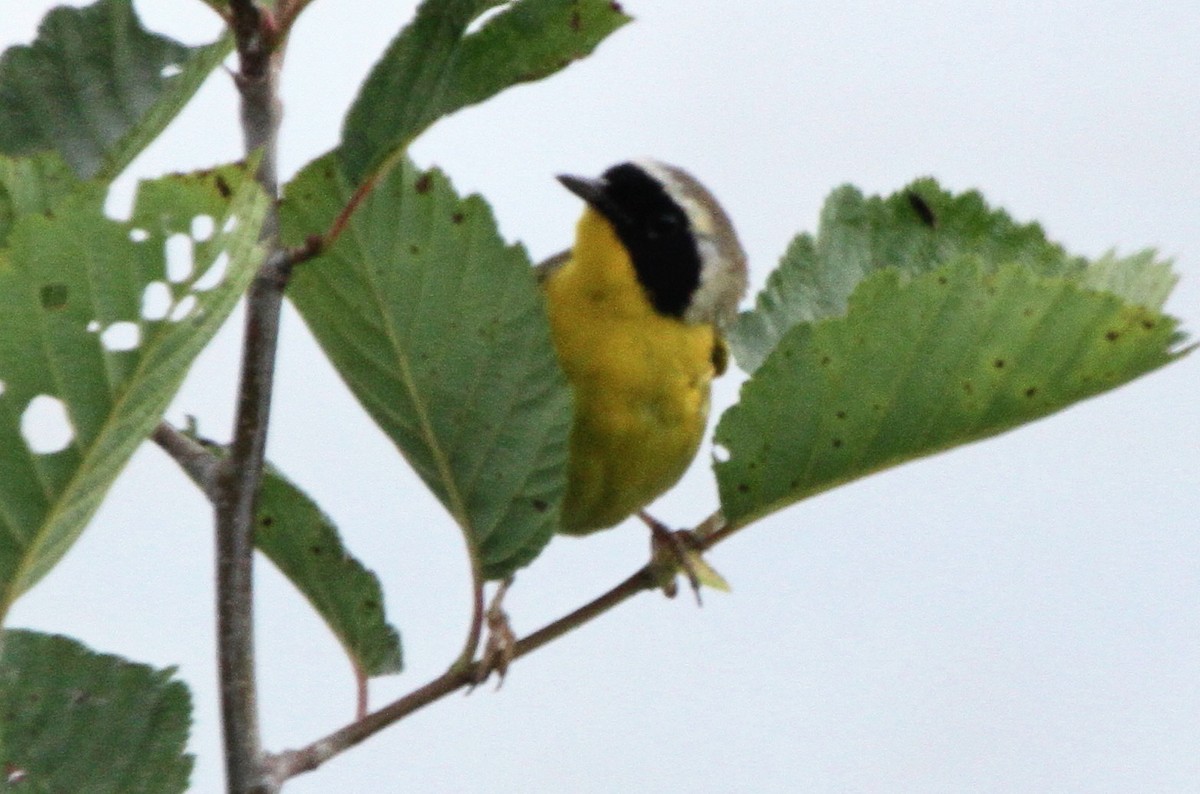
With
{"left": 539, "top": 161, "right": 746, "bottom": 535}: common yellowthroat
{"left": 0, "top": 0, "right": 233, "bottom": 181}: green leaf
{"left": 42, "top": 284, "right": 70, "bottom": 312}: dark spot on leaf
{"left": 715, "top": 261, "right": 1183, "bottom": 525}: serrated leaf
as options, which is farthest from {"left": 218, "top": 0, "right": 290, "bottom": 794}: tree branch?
{"left": 539, "top": 161, "right": 746, "bottom": 535}: common yellowthroat

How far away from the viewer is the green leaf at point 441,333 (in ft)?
5.65

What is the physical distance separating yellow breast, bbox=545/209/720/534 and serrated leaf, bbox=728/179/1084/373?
561 mm

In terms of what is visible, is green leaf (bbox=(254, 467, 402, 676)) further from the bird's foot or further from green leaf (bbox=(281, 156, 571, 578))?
the bird's foot

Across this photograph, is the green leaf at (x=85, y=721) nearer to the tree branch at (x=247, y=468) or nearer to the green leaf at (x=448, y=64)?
the tree branch at (x=247, y=468)

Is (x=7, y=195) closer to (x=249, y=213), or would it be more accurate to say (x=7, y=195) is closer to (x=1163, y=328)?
(x=249, y=213)

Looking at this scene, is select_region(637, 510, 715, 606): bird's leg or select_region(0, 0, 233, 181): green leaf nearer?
select_region(637, 510, 715, 606): bird's leg

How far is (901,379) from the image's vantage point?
1.70 metres

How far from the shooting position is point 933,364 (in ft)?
5.58

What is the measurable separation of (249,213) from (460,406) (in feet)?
1.50

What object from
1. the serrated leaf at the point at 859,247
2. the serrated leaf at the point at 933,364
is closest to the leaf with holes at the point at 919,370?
the serrated leaf at the point at 933,364

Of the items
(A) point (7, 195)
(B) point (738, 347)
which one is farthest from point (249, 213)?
(B) point (738, 347)

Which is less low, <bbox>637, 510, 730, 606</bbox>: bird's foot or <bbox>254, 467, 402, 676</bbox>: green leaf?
<bbox>637, 510, 730, 606</bbox>: bird's foot

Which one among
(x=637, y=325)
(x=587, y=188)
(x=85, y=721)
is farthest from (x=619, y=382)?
(x=85, y=721)

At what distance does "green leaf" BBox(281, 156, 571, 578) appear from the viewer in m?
1.72
